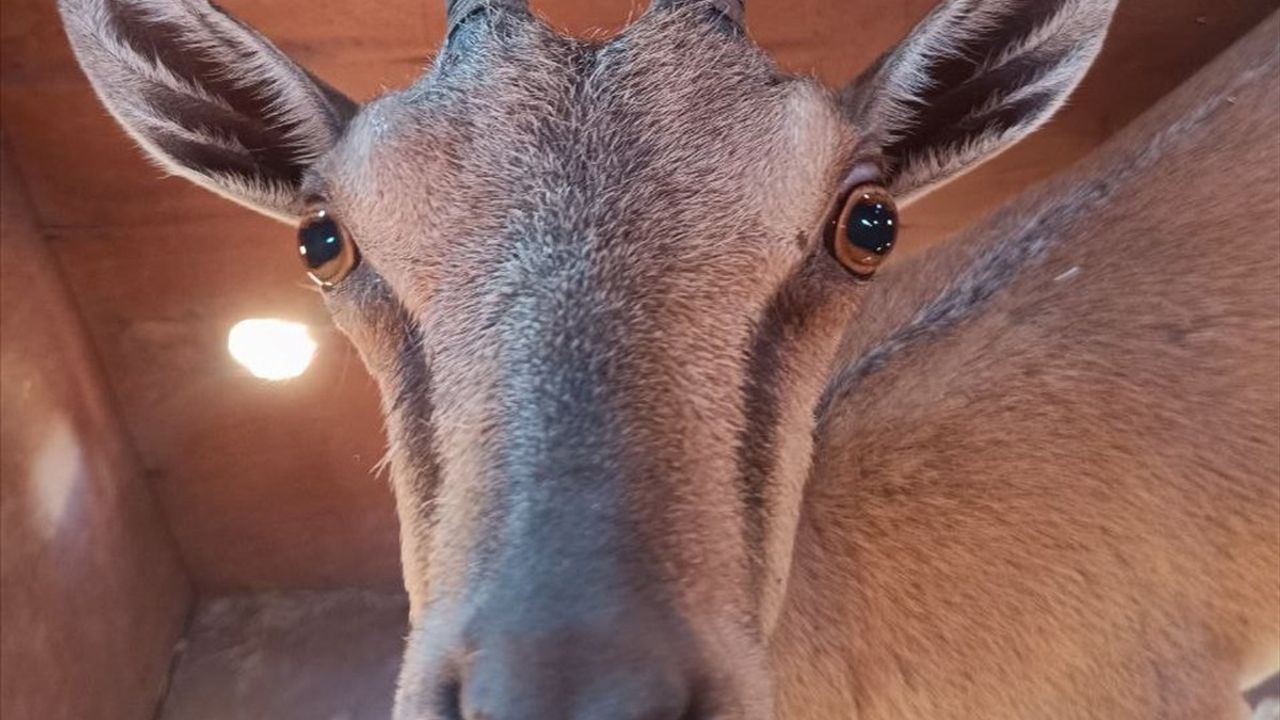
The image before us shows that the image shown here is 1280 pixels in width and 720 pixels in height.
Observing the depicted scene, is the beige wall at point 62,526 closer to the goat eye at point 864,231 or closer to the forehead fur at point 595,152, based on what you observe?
the forehead fur at point 595,152

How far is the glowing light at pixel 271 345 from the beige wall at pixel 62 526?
659mm

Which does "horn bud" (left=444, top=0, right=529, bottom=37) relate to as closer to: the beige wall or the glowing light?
the glowing light

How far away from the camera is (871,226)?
7.52ft

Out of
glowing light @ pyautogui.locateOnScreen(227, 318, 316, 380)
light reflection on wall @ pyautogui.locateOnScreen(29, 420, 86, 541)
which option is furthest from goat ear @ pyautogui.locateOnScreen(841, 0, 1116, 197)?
light reflection on wall @ pyautogui.locateOnScreen(29, 420, 86, 541)

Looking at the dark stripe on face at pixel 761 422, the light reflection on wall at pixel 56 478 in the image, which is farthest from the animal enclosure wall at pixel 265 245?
the dark stripe on face at pixel 761 422

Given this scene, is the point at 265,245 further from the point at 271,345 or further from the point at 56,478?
the point at 56,478

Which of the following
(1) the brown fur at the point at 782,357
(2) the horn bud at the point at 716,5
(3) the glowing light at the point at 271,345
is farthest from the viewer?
(3) the glowing light at the point at 271,345

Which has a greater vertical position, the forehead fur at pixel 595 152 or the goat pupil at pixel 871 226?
the forehead fur at pixel 595 152

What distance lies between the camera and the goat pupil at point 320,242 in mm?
2322

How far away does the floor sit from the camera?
5113mm

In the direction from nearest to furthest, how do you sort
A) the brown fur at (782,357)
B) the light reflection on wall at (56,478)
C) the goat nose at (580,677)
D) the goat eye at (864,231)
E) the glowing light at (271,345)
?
the goat nose at (580,677), the brown fur at (782,357), the goat eye at (864,231), the light reflection on wall at (56,478), the glowing light at (271,345)

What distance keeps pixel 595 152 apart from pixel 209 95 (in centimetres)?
106

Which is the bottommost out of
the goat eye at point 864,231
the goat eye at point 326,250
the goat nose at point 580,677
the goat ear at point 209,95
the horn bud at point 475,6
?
the goat nose at point 580,677

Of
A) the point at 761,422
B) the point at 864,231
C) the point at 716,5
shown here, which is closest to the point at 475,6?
the point at 716,5
